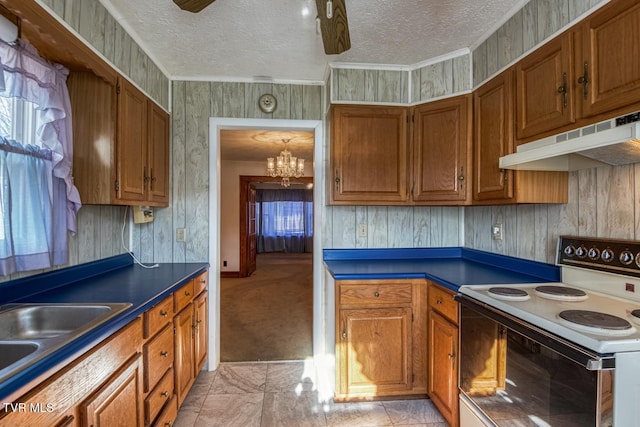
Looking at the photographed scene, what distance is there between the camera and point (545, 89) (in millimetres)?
1501

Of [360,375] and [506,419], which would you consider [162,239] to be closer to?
[360,375]

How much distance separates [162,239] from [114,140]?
987mm

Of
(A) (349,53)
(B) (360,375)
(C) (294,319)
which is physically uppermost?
(A) (349,53)

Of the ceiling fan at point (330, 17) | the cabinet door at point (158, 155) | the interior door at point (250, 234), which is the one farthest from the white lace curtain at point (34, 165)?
the interior door at point (250, 234)

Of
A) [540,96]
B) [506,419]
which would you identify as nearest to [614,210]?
[540,96]

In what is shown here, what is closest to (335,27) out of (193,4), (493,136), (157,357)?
(193,4)

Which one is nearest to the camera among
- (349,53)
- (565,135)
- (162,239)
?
(565,135)

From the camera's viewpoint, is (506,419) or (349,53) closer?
(506,419)

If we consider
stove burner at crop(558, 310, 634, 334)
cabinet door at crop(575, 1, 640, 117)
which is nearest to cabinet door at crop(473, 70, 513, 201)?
cabinet door at crop(575, 1, 640, 117)

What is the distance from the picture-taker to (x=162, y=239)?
8.09 feet

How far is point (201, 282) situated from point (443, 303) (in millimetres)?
1666

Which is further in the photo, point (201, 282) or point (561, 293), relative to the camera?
point (201, 282)

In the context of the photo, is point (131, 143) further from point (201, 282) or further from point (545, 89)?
point (545, 89)

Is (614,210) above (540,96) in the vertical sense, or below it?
below
